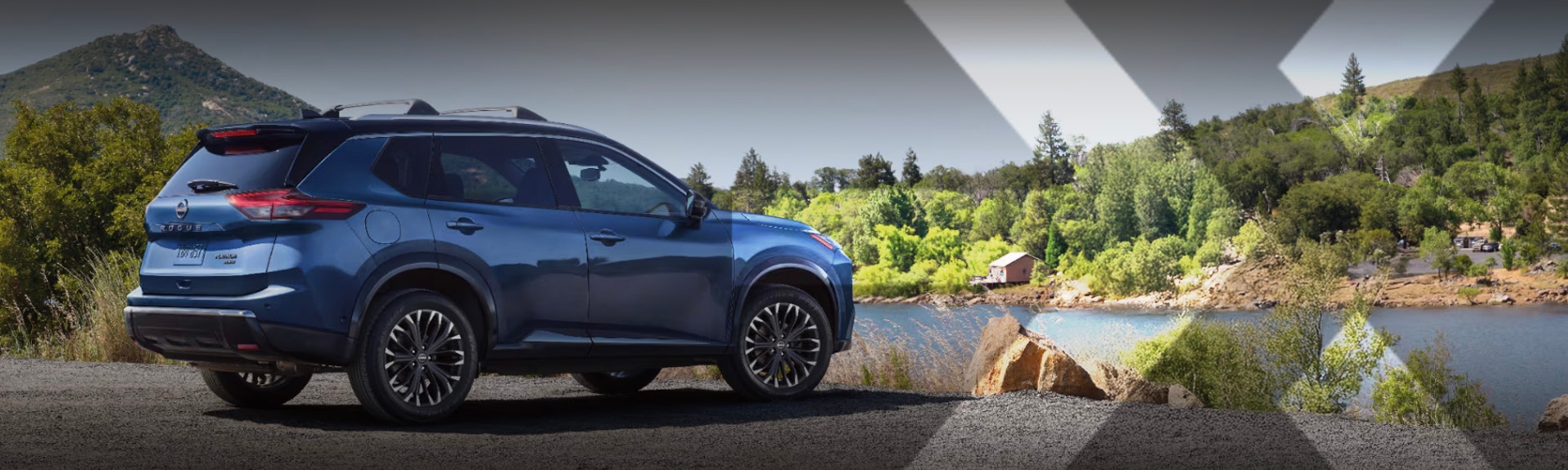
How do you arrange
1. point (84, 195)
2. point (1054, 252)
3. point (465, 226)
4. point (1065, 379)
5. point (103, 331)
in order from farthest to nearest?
1. point (1054, 252)
2. point (84, 195)
3. point (103, 331)
4. point (1065, 379)
5. point (465, 226)

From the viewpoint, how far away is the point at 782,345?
29.1ft

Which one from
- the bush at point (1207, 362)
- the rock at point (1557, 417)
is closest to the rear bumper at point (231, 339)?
the rock at point (1557, 417)

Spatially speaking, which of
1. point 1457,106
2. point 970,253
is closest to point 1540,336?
point 970,253

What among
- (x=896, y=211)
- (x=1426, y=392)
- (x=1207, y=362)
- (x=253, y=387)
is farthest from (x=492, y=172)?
(x=896, y=211)

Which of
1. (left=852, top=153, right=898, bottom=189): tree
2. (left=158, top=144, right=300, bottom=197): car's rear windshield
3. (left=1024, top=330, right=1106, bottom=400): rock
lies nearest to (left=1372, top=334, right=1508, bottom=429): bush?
(left=1024, top=330, right=1106, bottom=400): rock

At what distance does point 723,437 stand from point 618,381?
3.11m

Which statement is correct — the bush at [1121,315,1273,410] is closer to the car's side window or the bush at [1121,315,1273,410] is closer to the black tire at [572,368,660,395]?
the black tire at [572,368,660,395]

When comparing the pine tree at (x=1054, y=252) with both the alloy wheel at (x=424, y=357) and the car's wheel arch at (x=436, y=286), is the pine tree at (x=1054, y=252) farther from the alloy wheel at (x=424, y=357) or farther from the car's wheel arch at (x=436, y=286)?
the alloy wheel at (x=424, y=357)

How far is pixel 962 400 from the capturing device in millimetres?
8828

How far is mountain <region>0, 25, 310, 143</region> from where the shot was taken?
5359 inches

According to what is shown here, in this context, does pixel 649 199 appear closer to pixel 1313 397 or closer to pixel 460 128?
pixel 460 128

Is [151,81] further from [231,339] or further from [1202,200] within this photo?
[231,339]

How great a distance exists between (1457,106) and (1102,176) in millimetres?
61992

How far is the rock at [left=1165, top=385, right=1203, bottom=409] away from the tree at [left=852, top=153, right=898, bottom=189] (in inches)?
6474
